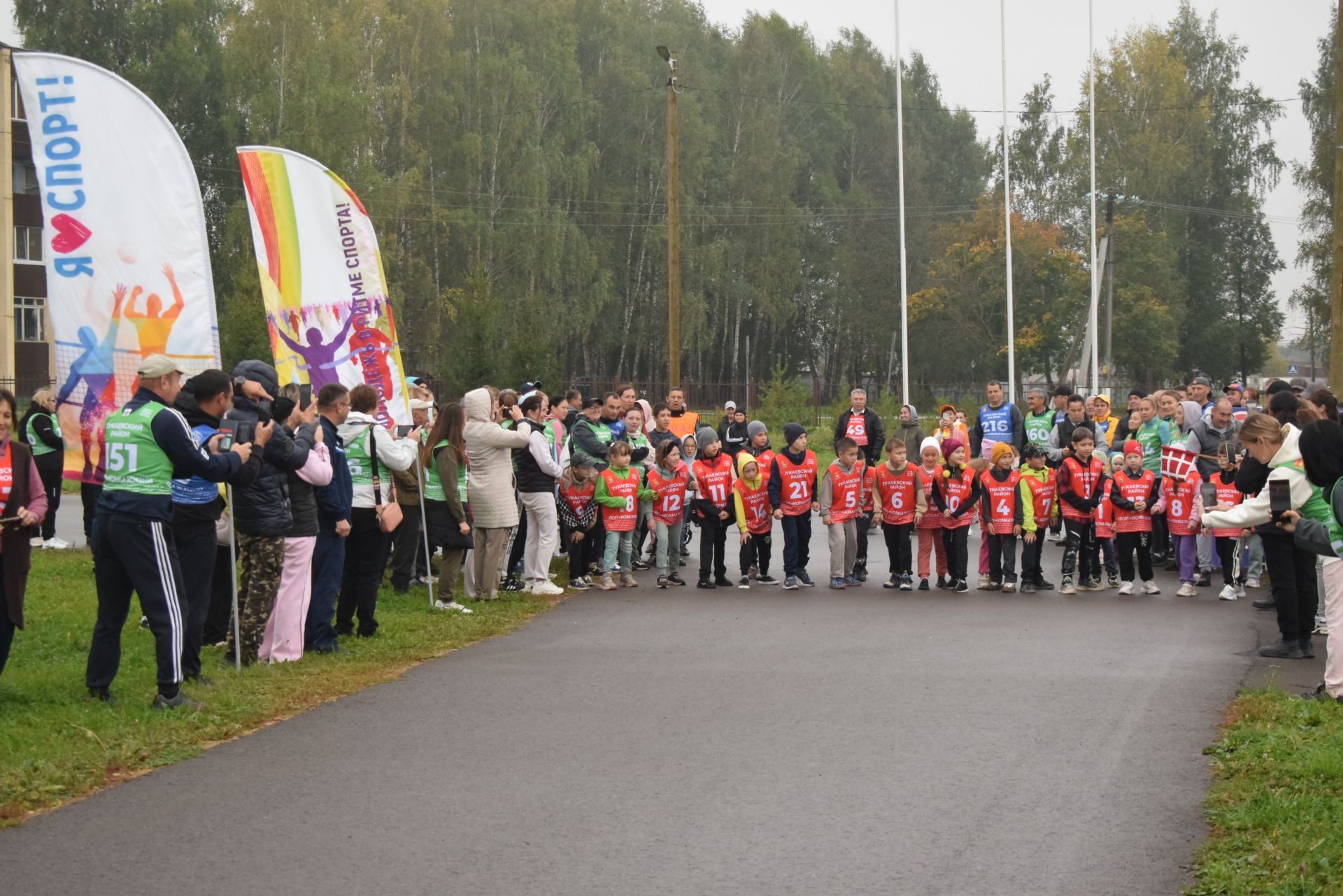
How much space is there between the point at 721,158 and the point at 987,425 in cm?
4815

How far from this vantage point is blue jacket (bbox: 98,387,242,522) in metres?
8.37

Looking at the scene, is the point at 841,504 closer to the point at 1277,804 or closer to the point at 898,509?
the point at 898,509

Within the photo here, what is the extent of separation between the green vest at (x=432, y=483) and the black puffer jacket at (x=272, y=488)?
3318mm

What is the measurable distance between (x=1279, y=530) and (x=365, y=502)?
7124 millimetres

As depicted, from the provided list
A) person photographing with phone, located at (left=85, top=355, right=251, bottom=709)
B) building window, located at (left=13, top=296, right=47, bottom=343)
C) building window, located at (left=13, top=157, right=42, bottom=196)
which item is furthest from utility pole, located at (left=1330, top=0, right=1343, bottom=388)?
building window, located at (left=13, top=296, right=47, bottom=343)

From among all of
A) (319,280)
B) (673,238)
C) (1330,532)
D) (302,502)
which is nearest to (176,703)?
(302,502)

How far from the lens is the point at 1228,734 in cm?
816

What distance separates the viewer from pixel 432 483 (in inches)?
538

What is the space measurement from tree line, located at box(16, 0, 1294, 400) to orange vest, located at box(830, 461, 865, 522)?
2224 cm

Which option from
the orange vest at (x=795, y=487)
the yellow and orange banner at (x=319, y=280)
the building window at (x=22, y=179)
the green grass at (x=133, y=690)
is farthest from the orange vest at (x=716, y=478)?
the building window at (x=22, y=179)

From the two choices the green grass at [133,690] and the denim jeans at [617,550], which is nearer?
the green grass at [133,690]

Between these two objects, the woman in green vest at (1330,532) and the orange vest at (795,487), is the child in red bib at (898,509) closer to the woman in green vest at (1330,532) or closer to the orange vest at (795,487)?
the orange vest at (795,487)

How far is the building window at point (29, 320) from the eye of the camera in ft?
182

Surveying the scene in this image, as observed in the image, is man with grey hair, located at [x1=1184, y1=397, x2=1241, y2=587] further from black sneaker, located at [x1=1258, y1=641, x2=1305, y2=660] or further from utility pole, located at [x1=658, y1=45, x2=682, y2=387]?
utility pole, located at [x1=658, y1=45, x2=682, y2=387]
